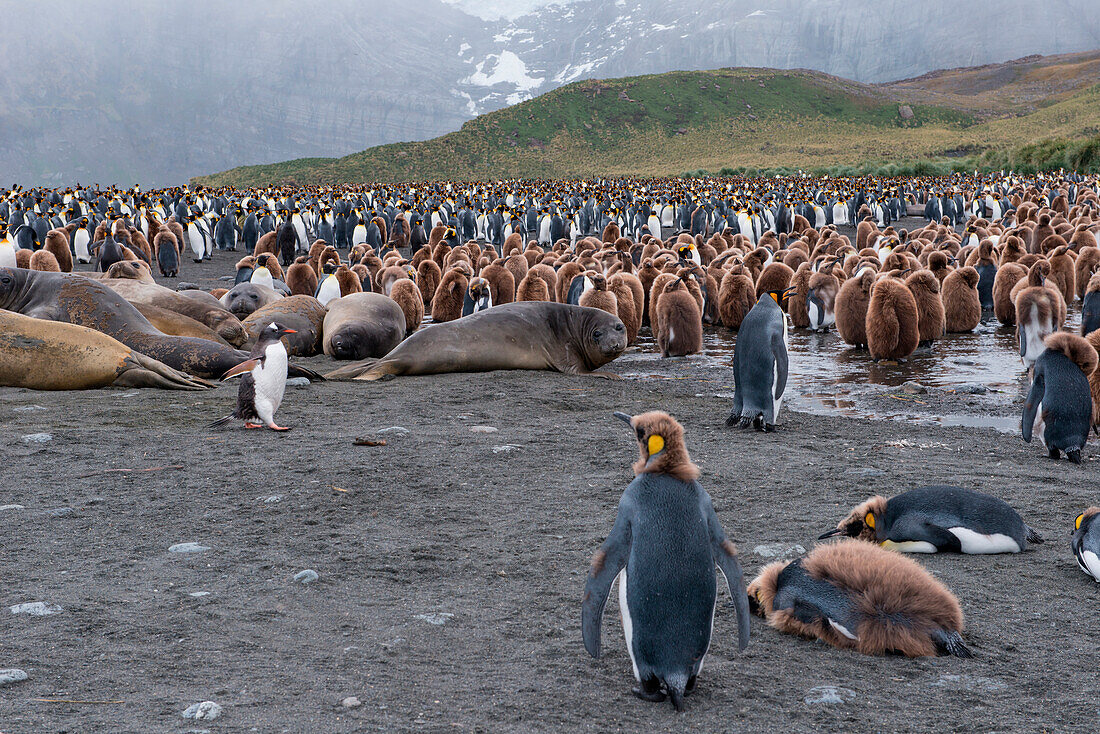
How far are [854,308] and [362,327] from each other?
5.02m

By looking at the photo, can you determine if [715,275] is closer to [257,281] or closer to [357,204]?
[257,281]

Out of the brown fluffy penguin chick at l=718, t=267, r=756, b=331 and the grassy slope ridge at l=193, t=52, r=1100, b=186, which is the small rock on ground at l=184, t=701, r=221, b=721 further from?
the grassy slope ridge at l=193, t=52, r=1100, b=186

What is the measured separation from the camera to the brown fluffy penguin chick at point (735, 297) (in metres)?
10.9

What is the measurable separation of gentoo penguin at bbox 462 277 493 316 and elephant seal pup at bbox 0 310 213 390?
3906mm

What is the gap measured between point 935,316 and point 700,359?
2.38 metres

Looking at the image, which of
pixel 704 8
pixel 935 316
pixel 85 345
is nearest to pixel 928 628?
pixel 85 345

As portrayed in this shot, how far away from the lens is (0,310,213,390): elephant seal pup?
6.63 meters

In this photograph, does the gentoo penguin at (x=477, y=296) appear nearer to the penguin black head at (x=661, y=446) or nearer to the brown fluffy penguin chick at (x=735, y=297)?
the brown fluffy penguin chick at (x=735, y=297)

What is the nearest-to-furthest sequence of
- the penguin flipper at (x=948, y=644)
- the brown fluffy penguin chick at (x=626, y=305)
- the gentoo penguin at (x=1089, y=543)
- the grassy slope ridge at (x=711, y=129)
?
the penguin flipper at (x=948, y=644)
the gentoo penguin at (x=1089, y=543)
the brown fluffy penguin chick at (x=626, y=305)
the grassy slope ridge at (x=711, y=129)

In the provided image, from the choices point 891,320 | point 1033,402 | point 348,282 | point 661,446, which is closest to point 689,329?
point 891,320

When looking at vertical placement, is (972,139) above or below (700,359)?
above

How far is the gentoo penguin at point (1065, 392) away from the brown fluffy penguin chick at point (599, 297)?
4.80 metres

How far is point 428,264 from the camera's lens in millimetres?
12734

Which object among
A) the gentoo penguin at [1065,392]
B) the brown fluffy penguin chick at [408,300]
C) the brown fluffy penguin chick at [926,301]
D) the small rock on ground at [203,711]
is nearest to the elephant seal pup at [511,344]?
the brown fluffy penguin chick at [408,300]
